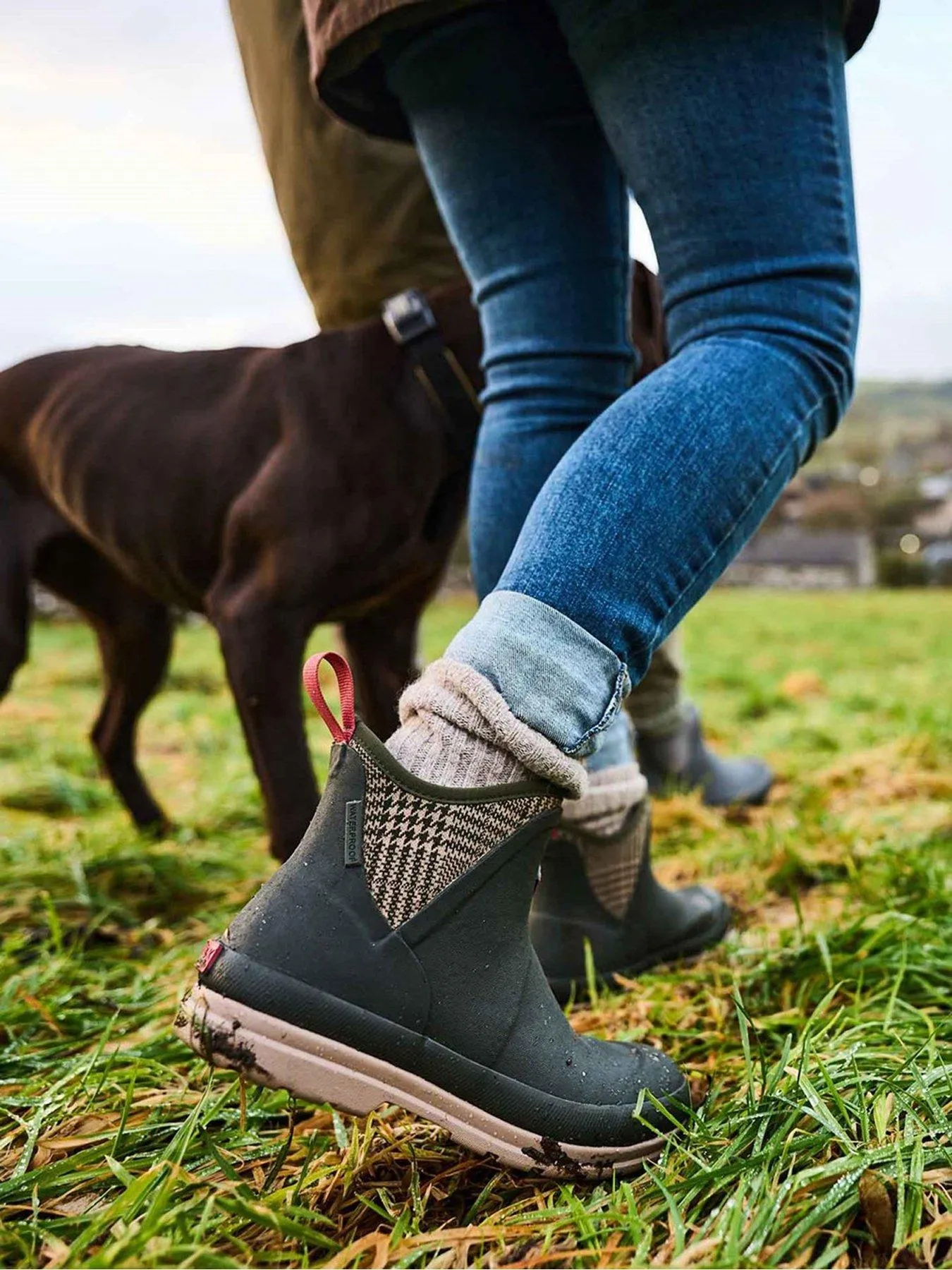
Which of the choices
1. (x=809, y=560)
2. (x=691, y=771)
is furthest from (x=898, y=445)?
(x=691, y=771)

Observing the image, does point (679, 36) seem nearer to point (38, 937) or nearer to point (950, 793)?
point (38, 937)

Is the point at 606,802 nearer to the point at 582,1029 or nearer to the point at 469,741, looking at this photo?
the point at 582,1029

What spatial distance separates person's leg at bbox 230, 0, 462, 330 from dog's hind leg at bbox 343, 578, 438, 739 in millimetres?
672

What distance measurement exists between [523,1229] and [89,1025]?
72 centimetres

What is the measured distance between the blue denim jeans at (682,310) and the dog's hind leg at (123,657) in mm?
1752

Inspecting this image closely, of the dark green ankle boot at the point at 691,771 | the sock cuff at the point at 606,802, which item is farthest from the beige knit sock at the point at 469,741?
the dark green ankle boot at the point at 691,771

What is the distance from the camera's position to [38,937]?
179 centimetres

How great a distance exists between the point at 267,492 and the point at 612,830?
0.93 metres

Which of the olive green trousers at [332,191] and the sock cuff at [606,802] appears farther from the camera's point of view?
the olive green trousers at [332,191]

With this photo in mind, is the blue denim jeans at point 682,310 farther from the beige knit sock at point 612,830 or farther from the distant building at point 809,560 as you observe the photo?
the distant building at point 809,560

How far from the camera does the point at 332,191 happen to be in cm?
219

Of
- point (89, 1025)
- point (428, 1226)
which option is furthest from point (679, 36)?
point (89, 1025)

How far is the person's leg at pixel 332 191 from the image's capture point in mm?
1984

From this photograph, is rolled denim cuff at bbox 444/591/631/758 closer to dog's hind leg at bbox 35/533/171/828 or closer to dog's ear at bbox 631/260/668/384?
dog's ear at bbox 631/260/668/384
